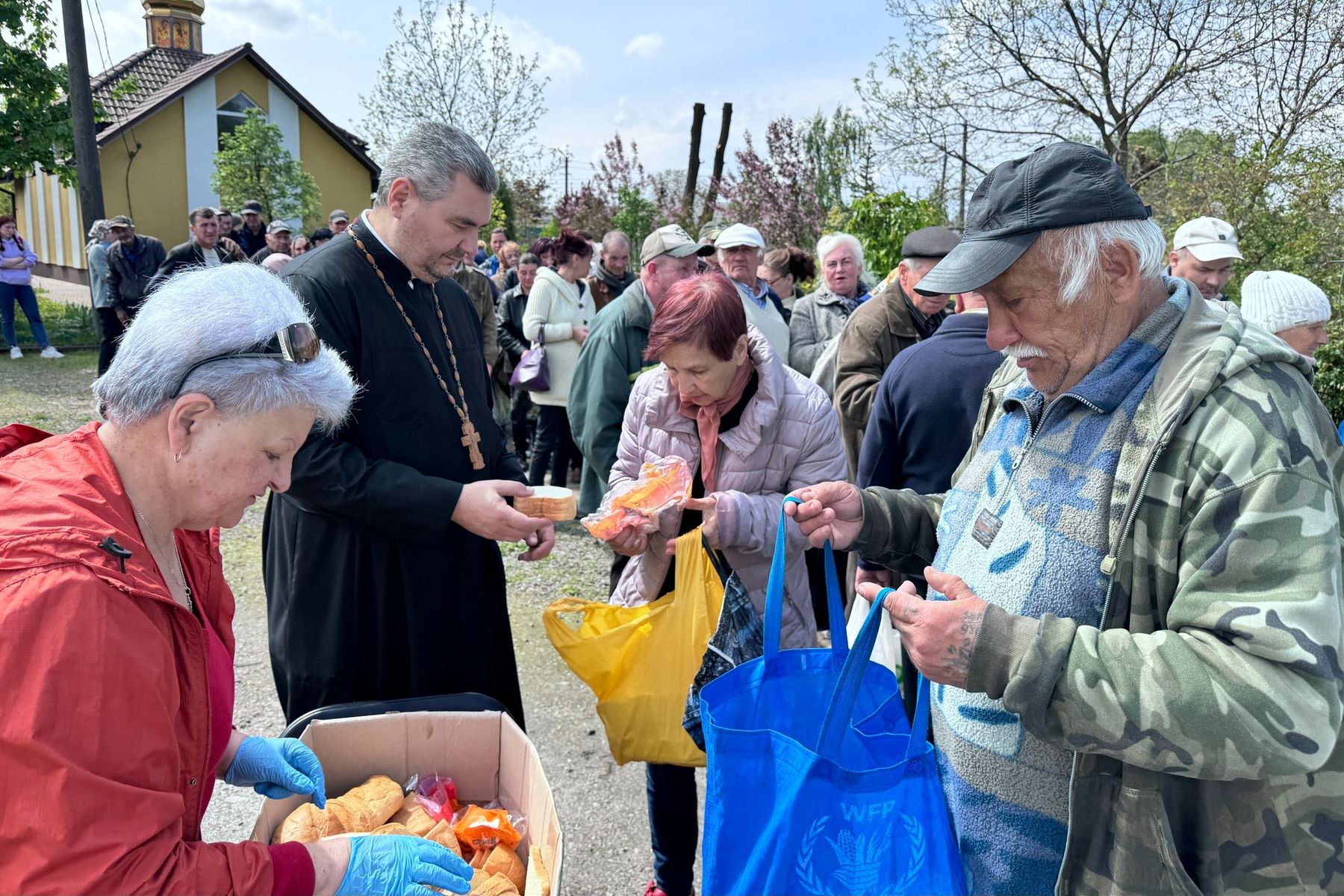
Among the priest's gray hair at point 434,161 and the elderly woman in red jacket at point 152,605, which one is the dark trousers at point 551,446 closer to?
the priest's gray hair at point 434,161

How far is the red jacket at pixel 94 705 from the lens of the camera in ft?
3.62

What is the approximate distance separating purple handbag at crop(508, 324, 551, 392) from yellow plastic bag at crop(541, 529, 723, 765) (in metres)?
4.46

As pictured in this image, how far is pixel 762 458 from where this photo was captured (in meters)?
2.68

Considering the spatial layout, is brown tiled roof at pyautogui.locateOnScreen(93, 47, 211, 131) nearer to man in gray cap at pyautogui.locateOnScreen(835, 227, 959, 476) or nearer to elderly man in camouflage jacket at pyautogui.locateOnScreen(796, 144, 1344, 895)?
man in gray cap at pyautogui.locateOnScreen(835, 227, 959, 476)

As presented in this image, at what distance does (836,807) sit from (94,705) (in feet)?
3.64

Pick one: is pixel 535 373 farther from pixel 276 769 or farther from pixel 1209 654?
pixel 1209 654

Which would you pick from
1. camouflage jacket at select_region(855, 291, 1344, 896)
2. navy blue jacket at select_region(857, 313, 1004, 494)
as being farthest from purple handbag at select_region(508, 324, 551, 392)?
camouflage jacket at select_region(855, 291, 1344, 896)

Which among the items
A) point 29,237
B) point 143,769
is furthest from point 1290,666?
point 29,237

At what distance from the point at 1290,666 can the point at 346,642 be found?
2.20m

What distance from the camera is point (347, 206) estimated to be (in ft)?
100

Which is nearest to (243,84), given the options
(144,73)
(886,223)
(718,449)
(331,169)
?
(144,73)

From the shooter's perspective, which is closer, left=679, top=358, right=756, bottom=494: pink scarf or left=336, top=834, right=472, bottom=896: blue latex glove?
left=336, top=834, right=472, bottom=896: blue latex glove

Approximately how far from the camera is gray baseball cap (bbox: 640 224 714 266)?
16.8 ft

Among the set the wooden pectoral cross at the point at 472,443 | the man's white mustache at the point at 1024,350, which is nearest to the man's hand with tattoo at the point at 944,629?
the man's white mustache at the point at 1024,350
